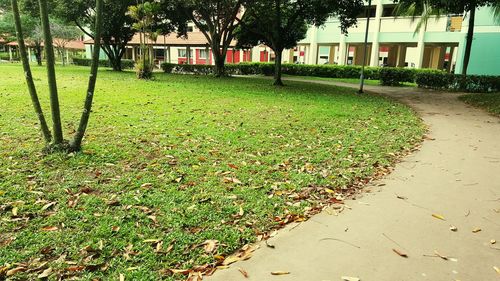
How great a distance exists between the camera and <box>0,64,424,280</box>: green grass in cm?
322

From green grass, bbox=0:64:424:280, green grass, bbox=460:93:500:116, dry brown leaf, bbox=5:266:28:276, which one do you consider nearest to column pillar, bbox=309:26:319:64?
green grass, bbox=460:93:500:116

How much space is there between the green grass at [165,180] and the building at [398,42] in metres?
10.3

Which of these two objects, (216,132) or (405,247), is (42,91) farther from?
(405,247)

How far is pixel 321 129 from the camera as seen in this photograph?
8484mm

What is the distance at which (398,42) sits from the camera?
102 feet

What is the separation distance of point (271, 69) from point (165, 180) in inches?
1069

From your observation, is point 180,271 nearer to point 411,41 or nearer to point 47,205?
point 47,205

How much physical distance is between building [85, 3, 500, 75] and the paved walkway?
11.9m

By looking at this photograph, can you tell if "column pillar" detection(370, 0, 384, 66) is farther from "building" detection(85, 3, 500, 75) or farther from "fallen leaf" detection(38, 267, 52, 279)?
"fallen leaf" detection(38, 267, 52, 279)

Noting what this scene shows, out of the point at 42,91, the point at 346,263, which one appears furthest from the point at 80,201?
the point at 42,91

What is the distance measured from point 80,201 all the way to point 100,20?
8.47ft

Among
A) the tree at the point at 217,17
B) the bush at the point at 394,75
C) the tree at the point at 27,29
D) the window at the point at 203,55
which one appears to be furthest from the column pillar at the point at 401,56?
the tree at the point at 27,29

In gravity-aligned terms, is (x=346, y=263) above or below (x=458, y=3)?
below

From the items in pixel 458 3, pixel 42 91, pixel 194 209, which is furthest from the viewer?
pixel 458 3
